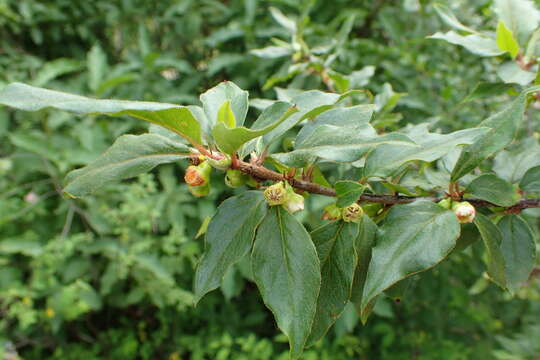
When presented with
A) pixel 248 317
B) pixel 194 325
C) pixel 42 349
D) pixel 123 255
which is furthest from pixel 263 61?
pixel 42 349

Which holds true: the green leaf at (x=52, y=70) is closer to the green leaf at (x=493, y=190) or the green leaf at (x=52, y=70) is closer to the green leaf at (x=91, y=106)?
the green leaf at (x=91, y=106)

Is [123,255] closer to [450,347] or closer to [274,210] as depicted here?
[274,210]

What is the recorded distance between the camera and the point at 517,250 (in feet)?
1.65

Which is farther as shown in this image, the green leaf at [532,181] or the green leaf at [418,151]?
the green leaf at [532,181]

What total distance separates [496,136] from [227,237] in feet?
0.99

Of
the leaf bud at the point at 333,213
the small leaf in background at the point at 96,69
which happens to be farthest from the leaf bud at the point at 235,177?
the small leaf in background at the point at 96,69

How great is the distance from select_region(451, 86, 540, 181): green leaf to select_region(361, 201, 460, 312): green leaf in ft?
0.22

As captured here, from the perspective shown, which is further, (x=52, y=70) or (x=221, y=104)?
(x=52, y=70)

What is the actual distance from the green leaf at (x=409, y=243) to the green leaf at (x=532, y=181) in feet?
0.47

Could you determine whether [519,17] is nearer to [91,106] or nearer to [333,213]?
[333,213]

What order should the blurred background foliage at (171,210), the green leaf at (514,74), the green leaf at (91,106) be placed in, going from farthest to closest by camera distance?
the blurred background foliage at (171,210) < the green leaf at (514,74) < the green leaf at (91,106)

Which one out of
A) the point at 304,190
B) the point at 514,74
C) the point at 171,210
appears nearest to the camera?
the point at 304,190

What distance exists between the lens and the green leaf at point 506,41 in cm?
56

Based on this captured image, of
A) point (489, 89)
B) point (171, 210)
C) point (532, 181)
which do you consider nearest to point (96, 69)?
point (171, 210)
